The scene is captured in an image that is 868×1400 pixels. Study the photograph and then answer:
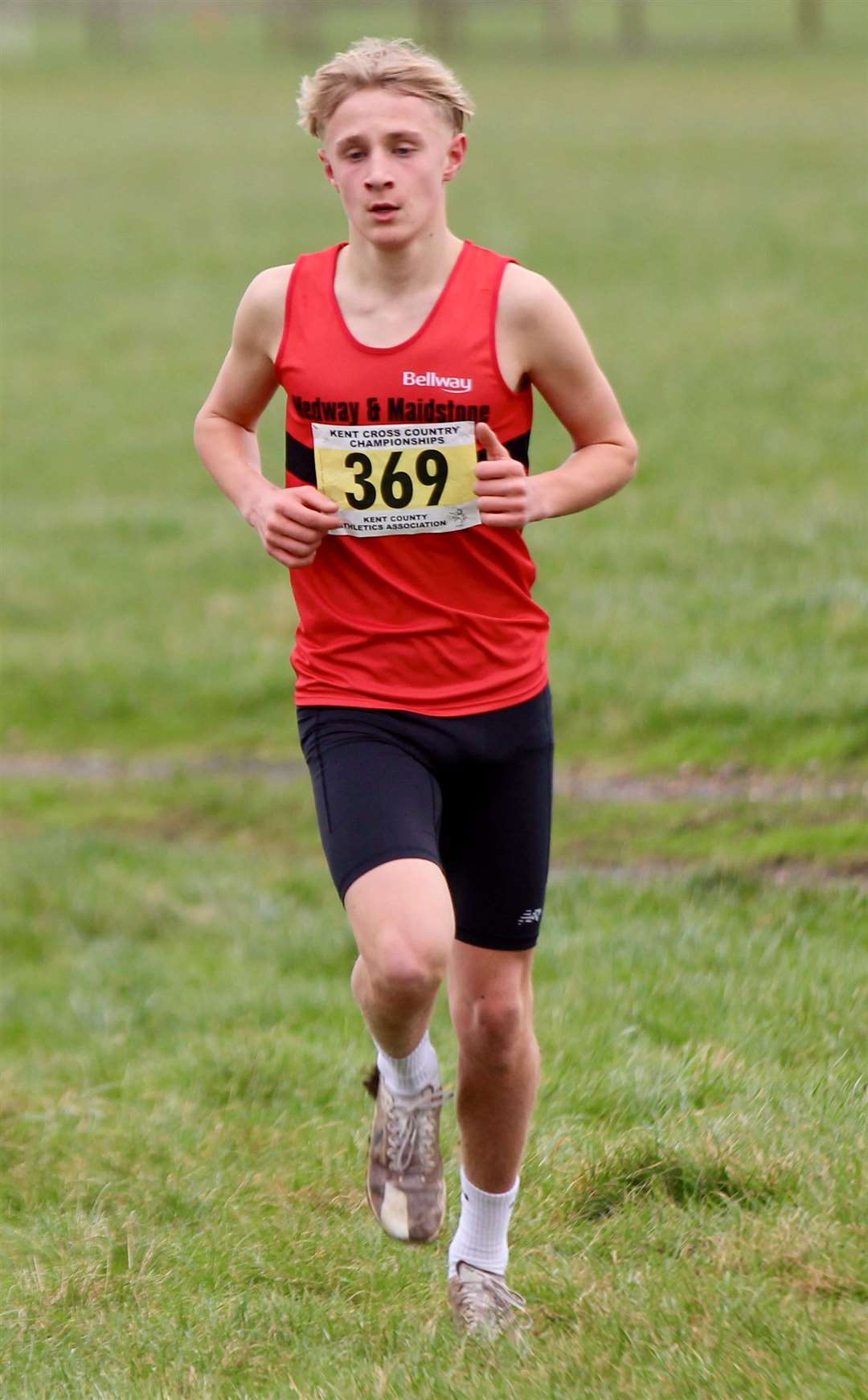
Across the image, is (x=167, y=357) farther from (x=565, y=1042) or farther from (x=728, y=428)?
(x=565, y=1042)

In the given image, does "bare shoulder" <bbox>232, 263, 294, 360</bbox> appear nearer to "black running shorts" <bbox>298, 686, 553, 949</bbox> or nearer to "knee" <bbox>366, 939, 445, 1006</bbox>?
"black running shorts" <bbox>298, 686, 553, 949</bbox>

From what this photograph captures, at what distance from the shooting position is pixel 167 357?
65.4ft

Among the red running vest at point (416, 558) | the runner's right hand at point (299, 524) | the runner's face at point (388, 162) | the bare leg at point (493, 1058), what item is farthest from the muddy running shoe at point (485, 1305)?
the runner's face at point (388, 162)

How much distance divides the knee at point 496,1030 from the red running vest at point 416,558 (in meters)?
0.63

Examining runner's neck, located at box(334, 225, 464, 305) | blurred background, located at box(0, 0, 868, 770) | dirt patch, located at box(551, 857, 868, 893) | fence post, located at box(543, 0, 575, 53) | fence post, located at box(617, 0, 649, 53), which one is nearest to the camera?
runner's neck, located at box(334, 225, 464, 305)

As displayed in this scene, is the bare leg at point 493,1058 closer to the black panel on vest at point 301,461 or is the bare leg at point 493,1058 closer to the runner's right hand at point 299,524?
the runner's right hand at point 299,524

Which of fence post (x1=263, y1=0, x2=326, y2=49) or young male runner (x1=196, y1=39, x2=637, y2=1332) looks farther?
fence post (x1=263, y1=0, x2=326, y2=49)

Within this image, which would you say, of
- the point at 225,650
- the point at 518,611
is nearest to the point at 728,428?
the point at 225,650

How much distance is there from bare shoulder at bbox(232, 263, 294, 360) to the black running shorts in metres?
0.81

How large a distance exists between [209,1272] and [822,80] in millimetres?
38276

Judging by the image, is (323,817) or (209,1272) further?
(209,1272)

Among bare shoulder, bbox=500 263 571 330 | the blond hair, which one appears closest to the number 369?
bare shoulder, bbox=500 263 571 330

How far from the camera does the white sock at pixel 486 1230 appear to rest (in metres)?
4.10

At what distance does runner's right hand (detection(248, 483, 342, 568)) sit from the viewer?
3.89m
